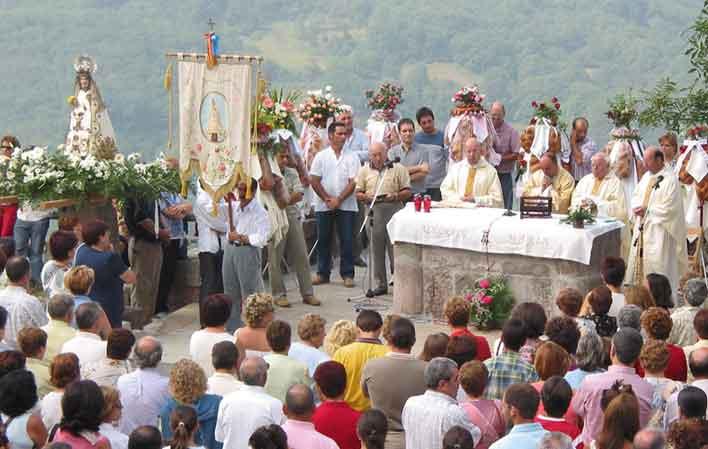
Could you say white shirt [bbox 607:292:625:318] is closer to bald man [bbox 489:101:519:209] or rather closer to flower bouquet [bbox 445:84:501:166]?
flower bouquet [bbox 445:84:501:166]

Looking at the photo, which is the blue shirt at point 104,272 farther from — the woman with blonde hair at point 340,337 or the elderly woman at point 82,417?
the elderly woman at point 82,417

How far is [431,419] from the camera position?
7.86 metres

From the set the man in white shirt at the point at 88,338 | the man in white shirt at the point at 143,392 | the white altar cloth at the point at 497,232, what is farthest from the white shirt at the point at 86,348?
the white altar cloth at the point at 497,232

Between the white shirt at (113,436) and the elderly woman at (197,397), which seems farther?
the elderly woman at (197,397)

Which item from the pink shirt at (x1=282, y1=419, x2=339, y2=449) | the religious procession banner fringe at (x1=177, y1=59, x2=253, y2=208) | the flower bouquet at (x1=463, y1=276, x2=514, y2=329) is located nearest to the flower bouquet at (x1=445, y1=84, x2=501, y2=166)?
the flower bouquet at (x1=463, y1=276, x2=514, y2=329)

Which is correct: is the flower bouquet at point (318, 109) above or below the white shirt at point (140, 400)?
above

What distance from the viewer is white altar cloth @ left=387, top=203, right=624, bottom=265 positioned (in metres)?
13.5

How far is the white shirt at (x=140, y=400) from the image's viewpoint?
8547 millimetres

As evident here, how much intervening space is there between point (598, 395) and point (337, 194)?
8.37 m

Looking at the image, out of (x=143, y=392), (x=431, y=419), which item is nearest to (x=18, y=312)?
(x=143, y=392)

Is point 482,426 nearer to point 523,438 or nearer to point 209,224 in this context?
point 523,438

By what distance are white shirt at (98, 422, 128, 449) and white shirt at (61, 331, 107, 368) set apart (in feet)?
4.88

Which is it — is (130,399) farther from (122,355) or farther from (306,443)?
(306,443)

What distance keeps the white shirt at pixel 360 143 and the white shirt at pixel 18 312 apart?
737cm
